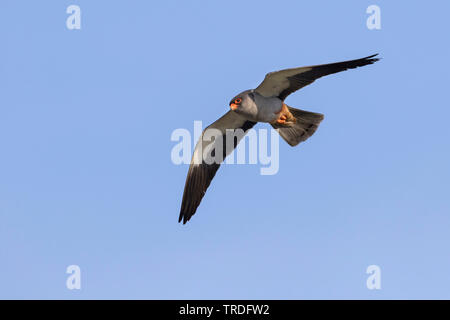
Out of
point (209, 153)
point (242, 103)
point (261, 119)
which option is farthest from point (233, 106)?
point (209, 153)

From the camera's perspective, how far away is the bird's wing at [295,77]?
13680mm

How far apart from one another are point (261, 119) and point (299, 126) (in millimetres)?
1305

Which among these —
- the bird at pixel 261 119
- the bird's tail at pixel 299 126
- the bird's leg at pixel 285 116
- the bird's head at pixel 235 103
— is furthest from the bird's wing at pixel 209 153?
A: the bird's head at pixel 235 103

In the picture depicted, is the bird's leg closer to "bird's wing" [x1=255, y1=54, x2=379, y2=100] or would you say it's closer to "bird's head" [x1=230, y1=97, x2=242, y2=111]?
"bird's wing" [x1=255, y1=54, x2=379, y2=100]

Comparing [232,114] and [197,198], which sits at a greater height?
[232,114]

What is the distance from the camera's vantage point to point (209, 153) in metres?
16.4

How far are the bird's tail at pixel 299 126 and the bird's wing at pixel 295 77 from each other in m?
0.68

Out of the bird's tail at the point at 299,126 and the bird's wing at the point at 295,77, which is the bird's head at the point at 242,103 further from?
the bird's tail at the point at 299,126

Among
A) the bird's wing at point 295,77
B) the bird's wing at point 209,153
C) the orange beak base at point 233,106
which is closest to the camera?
the bird's wing at point 295,77

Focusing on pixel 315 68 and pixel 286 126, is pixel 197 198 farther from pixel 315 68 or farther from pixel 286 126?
pixel 315 68
